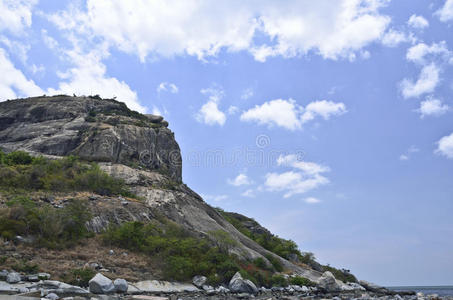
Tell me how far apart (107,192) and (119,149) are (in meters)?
19.9

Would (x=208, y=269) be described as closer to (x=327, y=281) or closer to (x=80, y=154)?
(x=327, y=281)

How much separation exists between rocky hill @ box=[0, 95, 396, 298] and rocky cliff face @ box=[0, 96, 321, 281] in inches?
8.0

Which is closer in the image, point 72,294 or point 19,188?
point 72,294

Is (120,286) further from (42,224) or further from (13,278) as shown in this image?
(42,224)

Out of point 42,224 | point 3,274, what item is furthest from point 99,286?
point 42,224

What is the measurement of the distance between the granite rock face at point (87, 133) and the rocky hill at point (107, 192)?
24cm

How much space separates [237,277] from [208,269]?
3472 millimetres

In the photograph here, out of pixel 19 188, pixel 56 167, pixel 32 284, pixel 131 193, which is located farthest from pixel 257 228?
pixel 32 284

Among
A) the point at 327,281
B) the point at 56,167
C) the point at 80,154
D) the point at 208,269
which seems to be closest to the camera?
the point at 208,269

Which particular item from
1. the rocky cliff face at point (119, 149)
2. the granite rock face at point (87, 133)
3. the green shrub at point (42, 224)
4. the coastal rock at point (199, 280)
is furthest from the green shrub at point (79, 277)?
the granite rock face at point (87, 133)

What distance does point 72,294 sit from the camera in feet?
65.7

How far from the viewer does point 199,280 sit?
1320 inches

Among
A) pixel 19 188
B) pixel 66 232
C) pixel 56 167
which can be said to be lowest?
pixel 66 232

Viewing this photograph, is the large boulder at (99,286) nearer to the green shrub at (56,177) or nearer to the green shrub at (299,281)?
the green shrub at (56,177)
